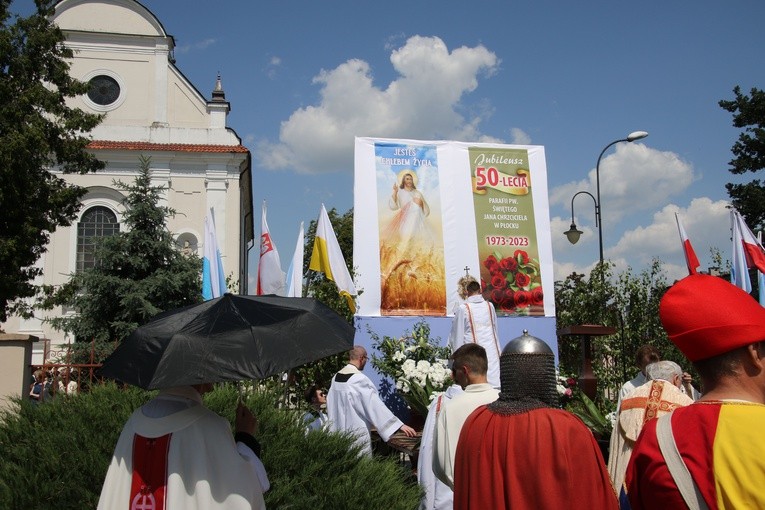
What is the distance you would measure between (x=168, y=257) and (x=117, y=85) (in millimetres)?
11534

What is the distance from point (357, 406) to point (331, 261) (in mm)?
4451

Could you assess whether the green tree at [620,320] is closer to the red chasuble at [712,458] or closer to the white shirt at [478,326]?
the white shirt at [478,326]

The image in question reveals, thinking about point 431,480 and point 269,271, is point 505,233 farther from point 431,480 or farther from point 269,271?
point 431,480

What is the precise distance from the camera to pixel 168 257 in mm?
22312

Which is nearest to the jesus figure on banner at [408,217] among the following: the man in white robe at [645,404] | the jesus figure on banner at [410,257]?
the jesus figure on banner at [410,257]

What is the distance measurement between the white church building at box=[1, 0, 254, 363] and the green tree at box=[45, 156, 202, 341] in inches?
275

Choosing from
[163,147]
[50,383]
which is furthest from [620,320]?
[163,147]

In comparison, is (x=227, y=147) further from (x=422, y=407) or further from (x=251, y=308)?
(x=251, y=308)

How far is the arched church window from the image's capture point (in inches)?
1148

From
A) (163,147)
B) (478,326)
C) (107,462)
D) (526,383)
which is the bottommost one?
(107,462)

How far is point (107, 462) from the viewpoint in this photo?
5590 mm

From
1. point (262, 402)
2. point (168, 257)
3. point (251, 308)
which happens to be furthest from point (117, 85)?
point (251, 308)

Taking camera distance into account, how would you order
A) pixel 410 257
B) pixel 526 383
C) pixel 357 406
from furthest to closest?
pixel 410 257, pixel 357 406, pixel 526 383

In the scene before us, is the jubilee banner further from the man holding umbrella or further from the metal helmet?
the metal helmet
